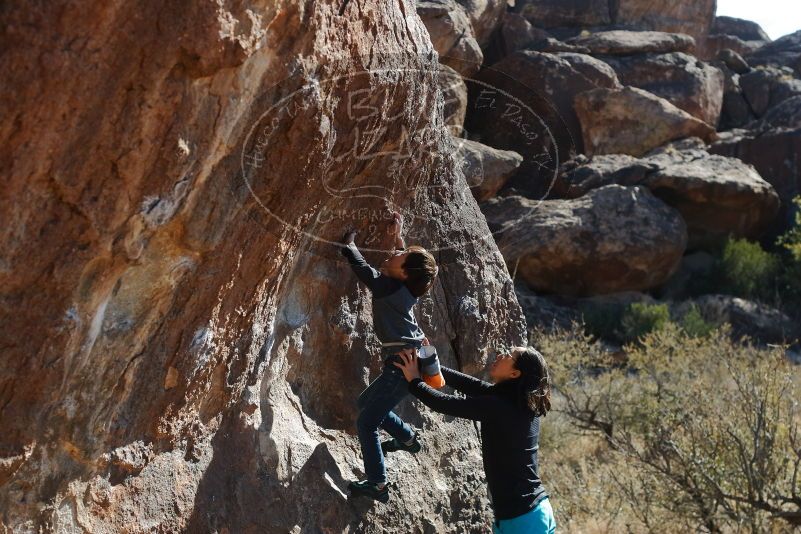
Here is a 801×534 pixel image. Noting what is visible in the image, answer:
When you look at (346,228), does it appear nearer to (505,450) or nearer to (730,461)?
(505,450)

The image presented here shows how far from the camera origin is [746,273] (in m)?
18.2

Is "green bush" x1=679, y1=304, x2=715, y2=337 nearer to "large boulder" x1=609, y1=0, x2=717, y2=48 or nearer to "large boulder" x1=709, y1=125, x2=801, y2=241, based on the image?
"large boulder" x1=709, y1=125, x2=801, y2=241

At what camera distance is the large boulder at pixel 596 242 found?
1602 centimetres

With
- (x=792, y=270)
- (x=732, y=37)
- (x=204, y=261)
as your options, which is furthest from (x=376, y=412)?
(x=732, y=37)

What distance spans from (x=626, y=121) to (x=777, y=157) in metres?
3.58

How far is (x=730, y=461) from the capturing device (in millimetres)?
6977

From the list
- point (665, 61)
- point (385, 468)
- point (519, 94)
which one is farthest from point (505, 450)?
point (665, 61)

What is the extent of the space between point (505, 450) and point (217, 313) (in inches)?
51.9

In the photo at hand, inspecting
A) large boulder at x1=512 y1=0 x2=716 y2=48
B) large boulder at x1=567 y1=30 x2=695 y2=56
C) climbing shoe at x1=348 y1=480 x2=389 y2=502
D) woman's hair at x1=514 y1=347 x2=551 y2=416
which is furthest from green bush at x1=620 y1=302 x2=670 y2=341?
woman's hair at x1=514 y1=347 x2=551 y2=416

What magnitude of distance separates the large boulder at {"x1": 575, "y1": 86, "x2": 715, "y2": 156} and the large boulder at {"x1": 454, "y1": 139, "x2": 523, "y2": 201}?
200 inches

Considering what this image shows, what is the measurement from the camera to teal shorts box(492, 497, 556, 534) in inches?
138

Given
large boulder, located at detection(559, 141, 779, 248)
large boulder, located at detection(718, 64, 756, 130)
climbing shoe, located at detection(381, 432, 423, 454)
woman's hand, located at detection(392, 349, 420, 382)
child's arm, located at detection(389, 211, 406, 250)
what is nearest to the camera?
woman's hand, located at detection(392, 349, 420, 382)

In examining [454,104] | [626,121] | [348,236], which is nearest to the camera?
[348,236]

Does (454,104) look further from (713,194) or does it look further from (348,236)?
(713,194)
